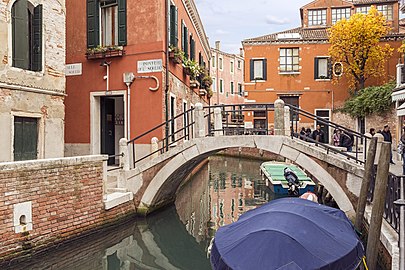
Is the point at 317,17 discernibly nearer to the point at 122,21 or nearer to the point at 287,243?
the point at 122,21

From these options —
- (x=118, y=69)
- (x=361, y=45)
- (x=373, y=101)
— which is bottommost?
(x=373, y=101)

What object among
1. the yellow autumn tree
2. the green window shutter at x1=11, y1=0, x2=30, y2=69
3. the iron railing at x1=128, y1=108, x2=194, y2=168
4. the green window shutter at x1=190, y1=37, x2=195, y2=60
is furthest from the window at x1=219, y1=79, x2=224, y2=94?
the green window shutter at x1=11, y1=0, x2=30, y2=69

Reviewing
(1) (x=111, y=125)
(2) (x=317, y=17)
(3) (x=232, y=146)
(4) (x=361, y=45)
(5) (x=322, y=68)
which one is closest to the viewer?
(3) (x=232, y=146)

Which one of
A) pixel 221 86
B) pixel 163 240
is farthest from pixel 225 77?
pixel 163 240

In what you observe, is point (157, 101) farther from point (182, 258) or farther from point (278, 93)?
point (278, 93)

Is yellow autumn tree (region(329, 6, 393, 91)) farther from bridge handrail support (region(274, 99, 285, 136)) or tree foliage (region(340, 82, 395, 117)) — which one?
bridge handrail support (region(274, 99, 285, 136))

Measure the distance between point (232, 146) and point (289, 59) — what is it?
12700mm

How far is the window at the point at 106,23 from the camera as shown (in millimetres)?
10242

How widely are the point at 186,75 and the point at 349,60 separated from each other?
912 cm

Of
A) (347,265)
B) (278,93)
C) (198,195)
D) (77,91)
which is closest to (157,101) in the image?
(77,91)

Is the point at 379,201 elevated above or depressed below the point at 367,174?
below

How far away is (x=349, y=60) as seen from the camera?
60.2 feet

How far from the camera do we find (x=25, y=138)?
8164 millimetres

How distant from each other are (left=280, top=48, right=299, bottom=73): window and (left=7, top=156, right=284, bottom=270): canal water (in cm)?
844
